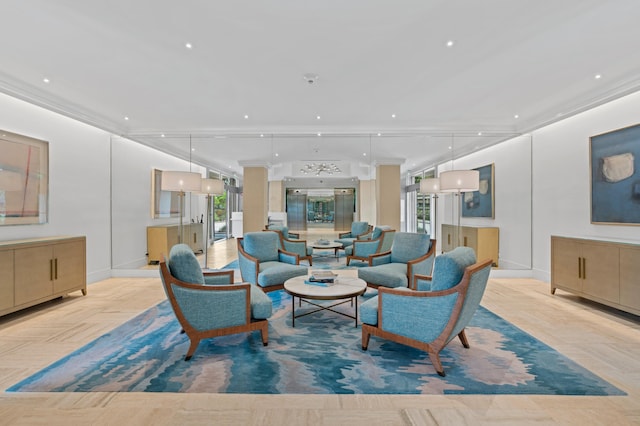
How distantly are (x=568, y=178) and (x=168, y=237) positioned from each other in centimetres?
759

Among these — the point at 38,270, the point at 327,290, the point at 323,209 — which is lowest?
the point at 327,290

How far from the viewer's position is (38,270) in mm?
3895

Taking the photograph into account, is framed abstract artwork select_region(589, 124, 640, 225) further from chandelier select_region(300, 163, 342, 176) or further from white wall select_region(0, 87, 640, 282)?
chandelier select_region(300, 163, 342, 176)

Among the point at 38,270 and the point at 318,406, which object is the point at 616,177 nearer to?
the point at 318,406

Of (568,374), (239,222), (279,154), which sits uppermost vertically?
(279,154)

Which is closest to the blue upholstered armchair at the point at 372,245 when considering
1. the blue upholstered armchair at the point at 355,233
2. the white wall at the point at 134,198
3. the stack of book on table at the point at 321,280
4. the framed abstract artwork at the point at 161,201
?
the blue upholstered armchair at the point at 355,233

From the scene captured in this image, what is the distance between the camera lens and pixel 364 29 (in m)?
2.93

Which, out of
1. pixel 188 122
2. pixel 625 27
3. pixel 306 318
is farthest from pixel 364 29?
pixel 188 122

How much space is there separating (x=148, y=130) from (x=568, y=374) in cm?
719

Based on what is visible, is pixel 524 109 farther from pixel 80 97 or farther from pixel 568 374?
pixel 80 97

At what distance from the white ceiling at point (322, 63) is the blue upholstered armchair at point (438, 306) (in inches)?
85.1

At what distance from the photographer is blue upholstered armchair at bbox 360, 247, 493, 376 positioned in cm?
240

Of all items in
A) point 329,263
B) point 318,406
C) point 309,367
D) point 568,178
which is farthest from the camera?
point 329,263

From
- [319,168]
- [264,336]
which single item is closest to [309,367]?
[264,336]
